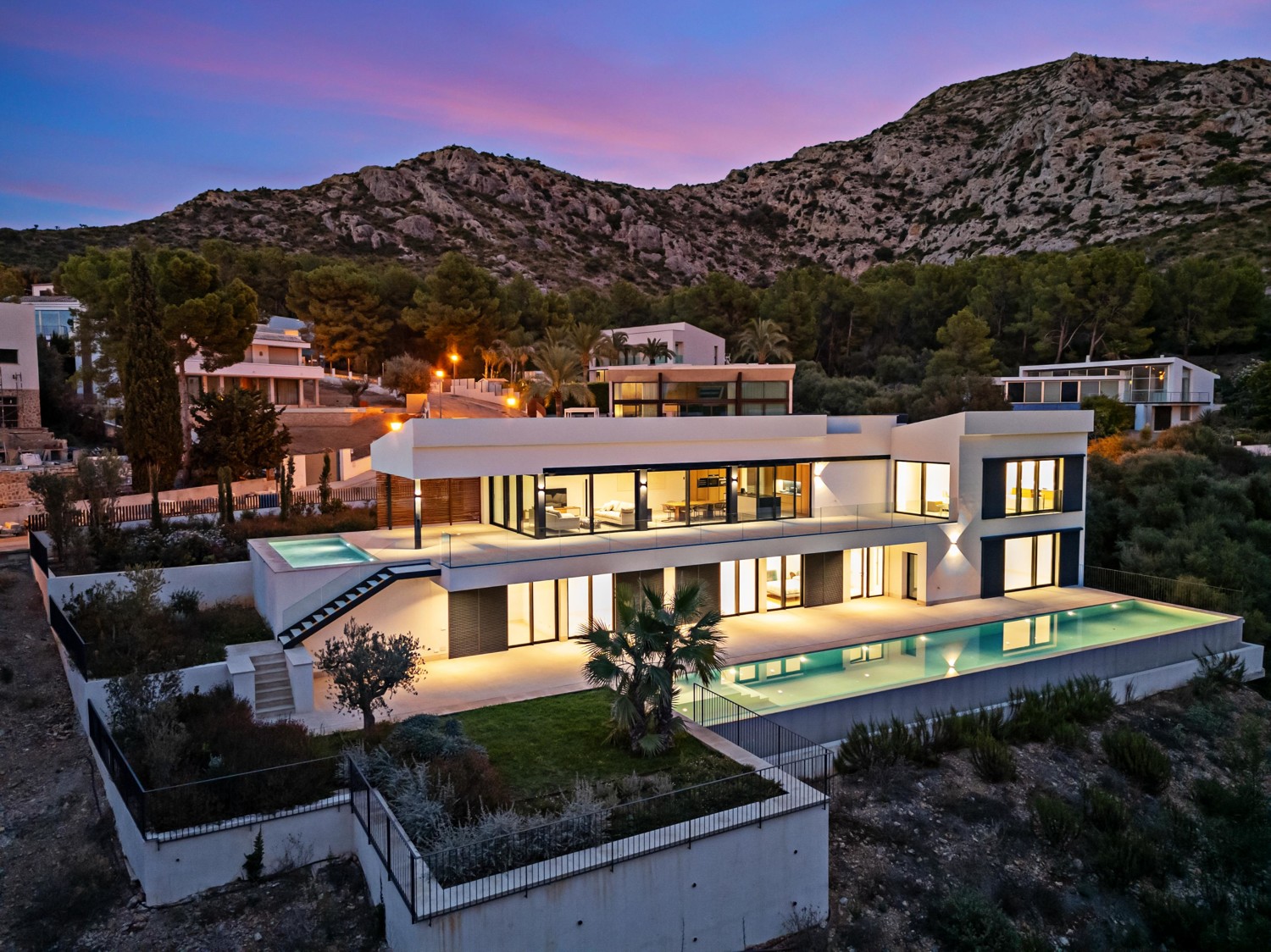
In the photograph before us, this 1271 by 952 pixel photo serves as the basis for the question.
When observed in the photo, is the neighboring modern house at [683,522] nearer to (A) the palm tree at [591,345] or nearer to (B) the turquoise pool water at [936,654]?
(B) the turquoise pool water at [936,654]

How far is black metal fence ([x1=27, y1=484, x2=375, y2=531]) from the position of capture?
23.0 meters

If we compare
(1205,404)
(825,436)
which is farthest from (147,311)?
(1205,404)

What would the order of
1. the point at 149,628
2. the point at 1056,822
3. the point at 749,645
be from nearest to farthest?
the point at 1056,822
the point at 149,628
the point at 749,645

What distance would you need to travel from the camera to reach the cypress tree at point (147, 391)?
27.1 m

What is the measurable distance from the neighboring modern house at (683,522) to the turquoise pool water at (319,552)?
13 centimetres

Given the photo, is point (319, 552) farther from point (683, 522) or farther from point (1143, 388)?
point (1143, 388)

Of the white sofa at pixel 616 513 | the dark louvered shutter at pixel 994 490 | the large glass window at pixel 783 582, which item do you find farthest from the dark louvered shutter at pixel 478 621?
the dark louvered shutter at pixel 994 490

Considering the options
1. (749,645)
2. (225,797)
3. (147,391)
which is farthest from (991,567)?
(147,391)

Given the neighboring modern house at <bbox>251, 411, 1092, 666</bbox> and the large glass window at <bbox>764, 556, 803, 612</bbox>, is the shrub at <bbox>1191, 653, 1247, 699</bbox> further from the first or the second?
the large glass window at <bbox>764, 556, 803, 612</bbox>

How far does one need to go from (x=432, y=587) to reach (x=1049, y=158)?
→ 10708cm

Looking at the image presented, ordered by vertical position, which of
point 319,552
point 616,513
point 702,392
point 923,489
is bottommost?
point 319,552

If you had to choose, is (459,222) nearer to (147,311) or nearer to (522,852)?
(147,311)

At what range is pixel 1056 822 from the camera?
1381 centimetres

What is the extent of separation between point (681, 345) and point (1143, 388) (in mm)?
26190
